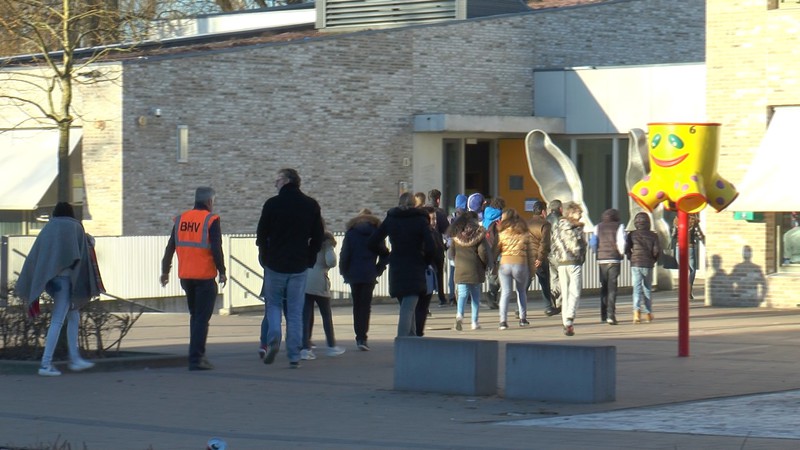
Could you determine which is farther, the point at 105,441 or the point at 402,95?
the point at 402,95

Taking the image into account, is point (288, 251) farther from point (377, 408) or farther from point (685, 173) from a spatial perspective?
point (685, 173)

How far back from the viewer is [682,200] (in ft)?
54.4

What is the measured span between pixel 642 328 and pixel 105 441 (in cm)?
1166

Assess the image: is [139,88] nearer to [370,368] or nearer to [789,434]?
[370,368]

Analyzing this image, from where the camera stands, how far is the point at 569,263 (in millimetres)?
19234

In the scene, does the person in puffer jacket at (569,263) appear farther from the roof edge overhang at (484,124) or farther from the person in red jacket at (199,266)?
the roof edge overhang at (484,124)

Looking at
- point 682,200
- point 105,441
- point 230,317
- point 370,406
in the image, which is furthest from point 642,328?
point 105,441

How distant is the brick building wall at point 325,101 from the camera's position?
94.2ft

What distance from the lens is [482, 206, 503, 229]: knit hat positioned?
75.7 feet

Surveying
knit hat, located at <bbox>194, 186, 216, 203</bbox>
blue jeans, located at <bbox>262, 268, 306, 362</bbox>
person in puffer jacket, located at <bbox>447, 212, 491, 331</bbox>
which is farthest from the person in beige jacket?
knit hat, located at <bbox>194, 186, 216, 203</bbox>

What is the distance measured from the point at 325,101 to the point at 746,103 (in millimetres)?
10394

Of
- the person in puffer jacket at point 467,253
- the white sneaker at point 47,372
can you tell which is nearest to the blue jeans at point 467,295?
the person in puffer jacket at point 467,253

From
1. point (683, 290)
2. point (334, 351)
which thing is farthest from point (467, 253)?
point (683, 290)

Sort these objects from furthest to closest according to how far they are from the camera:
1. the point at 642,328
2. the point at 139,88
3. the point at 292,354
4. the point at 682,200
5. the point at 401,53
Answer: the point at 401,53, the point at 139,88, the point at 642,328, the point at 682,200, the point at 292,354
